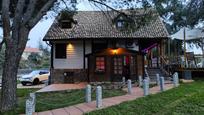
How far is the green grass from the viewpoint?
10938 mm

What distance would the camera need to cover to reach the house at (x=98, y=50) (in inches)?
972

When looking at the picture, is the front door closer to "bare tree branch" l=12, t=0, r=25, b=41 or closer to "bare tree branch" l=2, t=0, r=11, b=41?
"bare tree branch" l=12, t=0, r=25, b=41

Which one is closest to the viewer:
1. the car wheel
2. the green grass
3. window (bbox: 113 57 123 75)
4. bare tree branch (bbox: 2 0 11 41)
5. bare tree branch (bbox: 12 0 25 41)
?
the green grass

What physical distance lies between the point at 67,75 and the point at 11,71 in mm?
14336

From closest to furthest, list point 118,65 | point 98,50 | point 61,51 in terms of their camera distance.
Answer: point 118,65, point 98,50, point 61,51

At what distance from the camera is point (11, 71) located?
12266 mm

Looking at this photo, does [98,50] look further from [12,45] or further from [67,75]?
[12,45]

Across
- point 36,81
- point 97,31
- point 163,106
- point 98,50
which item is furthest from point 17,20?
point 36,81

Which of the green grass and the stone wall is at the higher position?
the stone wall

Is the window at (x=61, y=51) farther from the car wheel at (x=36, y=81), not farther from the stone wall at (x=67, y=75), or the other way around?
the car wheel at (x=36, y=81)

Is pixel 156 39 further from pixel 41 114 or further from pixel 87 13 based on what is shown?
pixel 41 114

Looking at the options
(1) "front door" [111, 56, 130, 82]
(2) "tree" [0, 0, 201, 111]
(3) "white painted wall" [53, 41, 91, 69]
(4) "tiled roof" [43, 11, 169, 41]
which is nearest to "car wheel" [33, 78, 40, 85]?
(3) "white painted wall" [53, 41, 91, 69]

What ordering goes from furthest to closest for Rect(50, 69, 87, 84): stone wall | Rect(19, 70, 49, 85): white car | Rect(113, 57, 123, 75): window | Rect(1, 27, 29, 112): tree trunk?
Result: Rect(19, 70, 49, 85): white car, Rect(50, 69, 87, 84): stone wall, Rect(113, 57, 123, 75): window, Rect(1, 27, 29, 112): tree trunk

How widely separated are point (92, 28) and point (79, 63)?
2.94m
